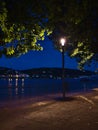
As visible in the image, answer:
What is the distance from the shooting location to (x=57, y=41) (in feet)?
102

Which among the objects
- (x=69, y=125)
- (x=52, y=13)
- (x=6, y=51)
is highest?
(x=52, y=13)

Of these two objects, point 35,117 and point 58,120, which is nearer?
point 58,120

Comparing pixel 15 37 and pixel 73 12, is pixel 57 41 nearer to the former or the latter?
pixel 15 37

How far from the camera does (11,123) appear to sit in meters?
15.2

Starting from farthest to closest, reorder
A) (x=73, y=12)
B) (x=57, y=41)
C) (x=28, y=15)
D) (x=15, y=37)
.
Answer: (x=57, y=41) < (x=15, y=37) < (x=28, y=15) < (x=73, y=12)

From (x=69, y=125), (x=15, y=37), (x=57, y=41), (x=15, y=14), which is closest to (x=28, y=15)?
(x=15, y=14)

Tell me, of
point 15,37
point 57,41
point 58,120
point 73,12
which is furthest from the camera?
point 57,41

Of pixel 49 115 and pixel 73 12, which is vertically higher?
pixel 73 12

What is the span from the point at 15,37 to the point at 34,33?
105 cm

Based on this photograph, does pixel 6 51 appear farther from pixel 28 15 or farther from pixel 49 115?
pixel 49 115

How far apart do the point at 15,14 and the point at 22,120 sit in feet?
16.1

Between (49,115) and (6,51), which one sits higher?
(6,51)

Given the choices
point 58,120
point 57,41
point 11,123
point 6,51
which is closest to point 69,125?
point 58,120

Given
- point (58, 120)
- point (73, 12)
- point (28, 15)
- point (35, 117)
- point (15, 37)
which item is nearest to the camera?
point (73, 12)
